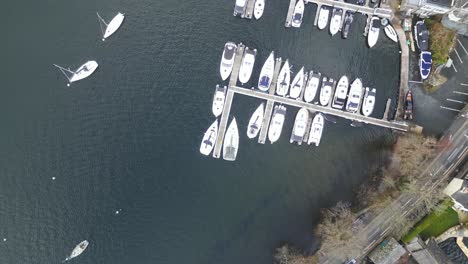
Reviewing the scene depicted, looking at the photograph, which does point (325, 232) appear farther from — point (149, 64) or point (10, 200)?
point (10, 200)

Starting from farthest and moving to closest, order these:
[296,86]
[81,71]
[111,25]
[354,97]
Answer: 1. [111,25]
2. [81,71]
3. [296,86]
4. [354,97]

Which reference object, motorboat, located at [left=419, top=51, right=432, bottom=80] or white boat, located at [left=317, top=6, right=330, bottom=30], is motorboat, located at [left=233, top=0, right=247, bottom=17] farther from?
motorboat, located at [left=419, top=51, right=432, bottom=80]

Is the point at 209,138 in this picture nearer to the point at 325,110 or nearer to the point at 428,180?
the point at 325,110

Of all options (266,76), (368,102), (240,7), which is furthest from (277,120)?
(240,7)

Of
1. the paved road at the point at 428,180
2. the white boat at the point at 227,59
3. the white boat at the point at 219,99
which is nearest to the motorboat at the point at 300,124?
the white boat at the point at 219,99

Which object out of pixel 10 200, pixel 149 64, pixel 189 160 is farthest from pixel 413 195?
pixel 10 200

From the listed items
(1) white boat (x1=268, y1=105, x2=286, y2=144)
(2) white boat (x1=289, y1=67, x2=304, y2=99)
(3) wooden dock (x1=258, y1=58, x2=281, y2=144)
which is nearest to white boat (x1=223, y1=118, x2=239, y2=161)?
(3) wooden dock (x1=258, y1=58, x2=281, y2=144)

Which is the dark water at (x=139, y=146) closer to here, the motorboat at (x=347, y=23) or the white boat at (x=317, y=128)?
the motorboat at (x=347, y=23)
